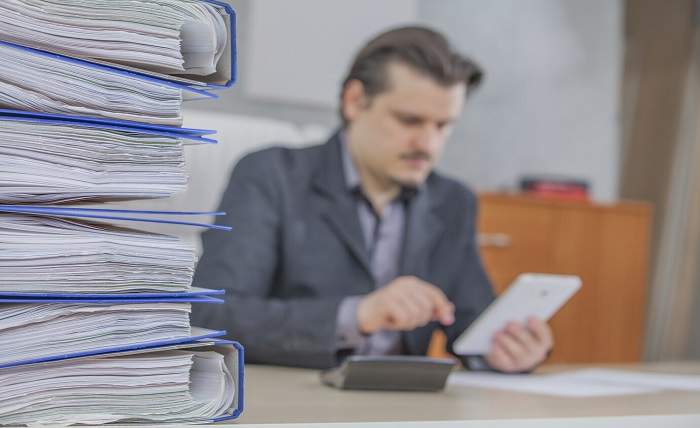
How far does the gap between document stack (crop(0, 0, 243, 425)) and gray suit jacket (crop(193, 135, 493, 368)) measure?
862 mm

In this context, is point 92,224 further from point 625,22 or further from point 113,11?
point 625,22

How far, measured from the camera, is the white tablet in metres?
1.55

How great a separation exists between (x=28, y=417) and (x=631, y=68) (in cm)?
473

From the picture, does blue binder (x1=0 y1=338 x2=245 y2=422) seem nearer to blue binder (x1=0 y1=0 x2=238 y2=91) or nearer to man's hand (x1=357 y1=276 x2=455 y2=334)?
blue binder (x1=0 y1=0 x2=238 y2=91)

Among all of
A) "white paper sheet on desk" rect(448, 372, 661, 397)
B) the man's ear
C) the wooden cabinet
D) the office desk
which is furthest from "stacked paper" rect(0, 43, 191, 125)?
the wooden cabinet

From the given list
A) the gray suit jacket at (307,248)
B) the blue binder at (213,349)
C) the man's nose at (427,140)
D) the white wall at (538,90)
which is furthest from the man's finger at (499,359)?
the white wall at (538,90)

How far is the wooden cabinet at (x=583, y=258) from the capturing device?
3773mm

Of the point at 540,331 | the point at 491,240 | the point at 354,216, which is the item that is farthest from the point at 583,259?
the point at 540,331

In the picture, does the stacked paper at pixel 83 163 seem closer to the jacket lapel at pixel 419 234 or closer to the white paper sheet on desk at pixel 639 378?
the white paper sheet on desk at pixel 639 378

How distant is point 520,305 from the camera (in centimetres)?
163

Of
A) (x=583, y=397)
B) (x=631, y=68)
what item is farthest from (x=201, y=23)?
(x=631, y=68)

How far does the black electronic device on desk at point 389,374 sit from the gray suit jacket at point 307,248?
44 cm

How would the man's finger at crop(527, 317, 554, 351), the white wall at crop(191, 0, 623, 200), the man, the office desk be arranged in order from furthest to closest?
the white wall at crop(191, 0, 623, 200) → the man → the man's finger at crop(527, 317, 554, 351) → the office desk

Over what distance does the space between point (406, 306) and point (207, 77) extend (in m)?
0.75
